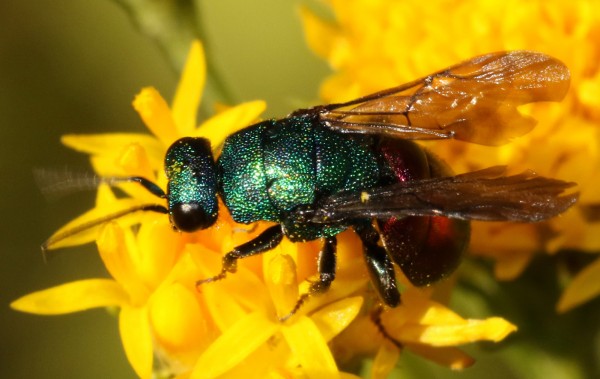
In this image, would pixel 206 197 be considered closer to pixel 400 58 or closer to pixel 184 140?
pixel 184 140

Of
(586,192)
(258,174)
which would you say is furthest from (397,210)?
(586,192)

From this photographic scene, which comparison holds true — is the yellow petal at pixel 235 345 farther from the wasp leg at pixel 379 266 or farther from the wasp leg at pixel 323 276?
the wasp leg at pixel 379 266

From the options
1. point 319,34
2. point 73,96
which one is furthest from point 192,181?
point 73,96

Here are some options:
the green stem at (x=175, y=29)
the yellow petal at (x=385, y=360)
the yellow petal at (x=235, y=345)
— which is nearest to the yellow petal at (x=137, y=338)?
the yellow petal at (x=235, y=345)

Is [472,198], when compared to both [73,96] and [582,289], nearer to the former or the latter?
[582,289]

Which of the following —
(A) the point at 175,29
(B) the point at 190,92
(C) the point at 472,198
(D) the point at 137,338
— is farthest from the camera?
(A) the point at 175,29

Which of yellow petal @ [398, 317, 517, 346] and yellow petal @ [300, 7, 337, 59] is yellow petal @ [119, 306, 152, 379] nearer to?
yellow petal @ [398, 317, 517, 346]
